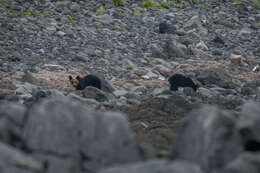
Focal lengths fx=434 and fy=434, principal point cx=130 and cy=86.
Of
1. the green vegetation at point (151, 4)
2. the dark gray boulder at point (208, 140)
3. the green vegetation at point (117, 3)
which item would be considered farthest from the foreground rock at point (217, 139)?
the green vegetation at point (151, 4)

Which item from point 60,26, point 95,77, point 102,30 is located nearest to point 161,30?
point 102,30

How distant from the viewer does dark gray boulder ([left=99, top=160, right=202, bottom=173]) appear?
3.08 meters

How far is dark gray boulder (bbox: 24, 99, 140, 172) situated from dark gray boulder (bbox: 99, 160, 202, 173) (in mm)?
265

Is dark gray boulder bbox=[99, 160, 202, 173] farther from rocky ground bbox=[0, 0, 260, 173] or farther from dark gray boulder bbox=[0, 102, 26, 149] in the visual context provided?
dark gray boulder bbox=[0, 102, 26, 149]

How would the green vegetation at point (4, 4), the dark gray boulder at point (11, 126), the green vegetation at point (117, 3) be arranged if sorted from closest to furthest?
the dark gray boulder at point (11, 126) → the green vegetation at point (4, 4) → the green vegetation at point (117, 3)

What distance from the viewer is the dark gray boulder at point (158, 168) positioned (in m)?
3.08

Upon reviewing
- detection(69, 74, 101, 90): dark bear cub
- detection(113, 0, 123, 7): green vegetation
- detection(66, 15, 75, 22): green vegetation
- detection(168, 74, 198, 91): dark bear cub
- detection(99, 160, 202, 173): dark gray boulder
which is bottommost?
detection(168, 74, 198, 91): dark bear cub

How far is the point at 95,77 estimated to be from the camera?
902 cm

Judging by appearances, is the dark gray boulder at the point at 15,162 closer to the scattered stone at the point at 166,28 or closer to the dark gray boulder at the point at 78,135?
the dark gray boulder at the point at 78,135

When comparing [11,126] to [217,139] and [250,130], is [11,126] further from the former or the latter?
[250,130]

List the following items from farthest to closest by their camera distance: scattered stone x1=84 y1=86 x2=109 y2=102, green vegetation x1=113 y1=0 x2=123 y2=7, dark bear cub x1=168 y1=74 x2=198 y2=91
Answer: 1. green vegetation x1=113 y1=0 x2=123 y2=7
2. dark bear cub x1=168 y1=74 x2=198 y2=91
3. scattered stone x1=84 y1=86 x2=109 y2=102

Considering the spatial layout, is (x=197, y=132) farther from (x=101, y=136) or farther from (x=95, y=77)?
(x=95, y=77)

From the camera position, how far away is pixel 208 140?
336cm

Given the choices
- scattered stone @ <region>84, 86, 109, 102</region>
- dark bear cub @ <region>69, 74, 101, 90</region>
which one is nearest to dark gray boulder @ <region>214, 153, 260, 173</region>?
scattered stone @ <region>84, 86, 109, 102</region>
